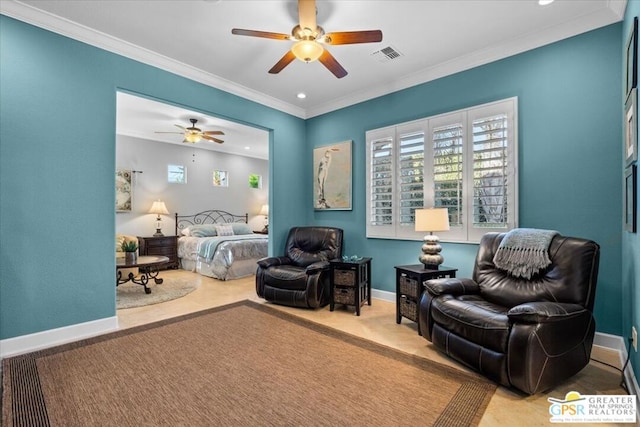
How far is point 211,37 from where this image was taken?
3137 mm

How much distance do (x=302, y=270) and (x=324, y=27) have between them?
2804 millimetres

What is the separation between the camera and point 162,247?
6551 mm

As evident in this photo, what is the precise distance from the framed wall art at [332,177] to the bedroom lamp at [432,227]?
1575 millimetres

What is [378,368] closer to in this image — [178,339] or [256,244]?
[178,339]

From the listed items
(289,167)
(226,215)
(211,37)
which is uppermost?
(211,37)

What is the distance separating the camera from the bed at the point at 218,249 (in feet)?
18.3

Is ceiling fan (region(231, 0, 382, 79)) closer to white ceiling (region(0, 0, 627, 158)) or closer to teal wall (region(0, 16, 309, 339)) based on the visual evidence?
white ceiling (region(0, 0, 627, 158))

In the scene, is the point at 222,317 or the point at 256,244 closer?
the point at 222,317

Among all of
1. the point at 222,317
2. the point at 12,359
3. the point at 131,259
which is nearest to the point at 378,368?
the point at 222,317

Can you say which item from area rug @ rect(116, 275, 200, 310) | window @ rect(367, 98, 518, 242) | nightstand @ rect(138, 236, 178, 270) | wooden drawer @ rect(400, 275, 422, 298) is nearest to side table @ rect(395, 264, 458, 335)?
wooden drawer @ rect(400, 275, 422, 298)

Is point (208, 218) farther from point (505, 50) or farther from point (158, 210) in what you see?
point (505, 50)

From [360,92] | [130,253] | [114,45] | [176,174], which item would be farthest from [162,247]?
[360,92]

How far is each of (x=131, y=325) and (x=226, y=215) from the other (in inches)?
206

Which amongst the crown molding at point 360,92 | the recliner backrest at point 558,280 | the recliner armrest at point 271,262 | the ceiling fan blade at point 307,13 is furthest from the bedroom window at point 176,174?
the recliner backrest at point 558,280
